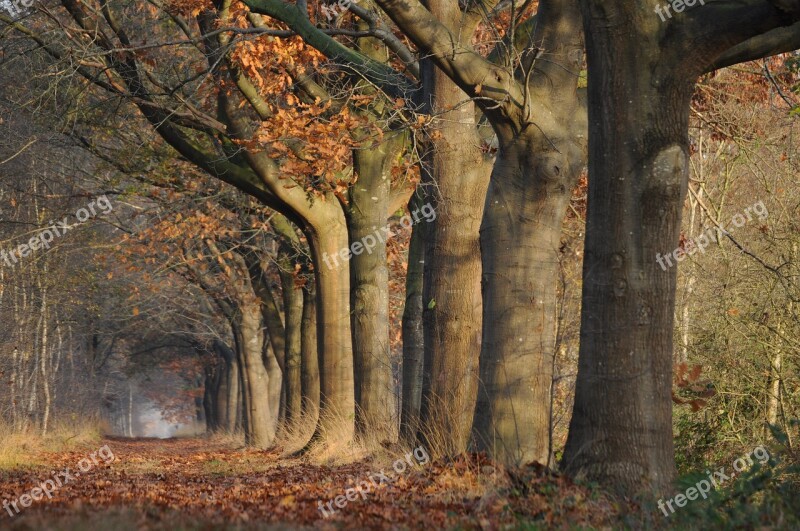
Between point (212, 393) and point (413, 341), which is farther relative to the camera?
point (212, 393)

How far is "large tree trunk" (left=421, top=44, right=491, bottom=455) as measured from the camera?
13.1 m

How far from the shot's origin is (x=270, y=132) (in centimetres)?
1558

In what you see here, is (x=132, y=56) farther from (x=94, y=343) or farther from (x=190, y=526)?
(x=94, y=343)

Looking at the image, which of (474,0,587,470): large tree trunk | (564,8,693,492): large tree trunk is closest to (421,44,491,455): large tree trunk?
(474,0,587,470): large tree trunk

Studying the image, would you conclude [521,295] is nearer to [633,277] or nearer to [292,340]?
[633,277]

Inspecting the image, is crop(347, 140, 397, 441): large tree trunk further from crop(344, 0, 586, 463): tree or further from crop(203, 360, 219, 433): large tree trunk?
crop(203, 360, 219, 433): large tree trunk

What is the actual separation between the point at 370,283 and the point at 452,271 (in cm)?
481

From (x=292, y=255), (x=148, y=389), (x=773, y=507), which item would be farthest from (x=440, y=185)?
(x=148, y=389)

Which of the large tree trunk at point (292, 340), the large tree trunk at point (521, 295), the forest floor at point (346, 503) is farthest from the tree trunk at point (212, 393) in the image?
the large tree trunk at point (521, 295)

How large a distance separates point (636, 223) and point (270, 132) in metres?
8.18

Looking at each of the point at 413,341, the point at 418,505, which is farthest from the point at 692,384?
the point at 418,505

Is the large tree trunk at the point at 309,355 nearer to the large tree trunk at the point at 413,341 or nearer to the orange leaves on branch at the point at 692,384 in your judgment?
the large tree trunk at the point at 413,341

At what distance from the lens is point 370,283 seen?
58.5 ft

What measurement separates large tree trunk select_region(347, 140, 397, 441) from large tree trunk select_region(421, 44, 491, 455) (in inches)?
160
